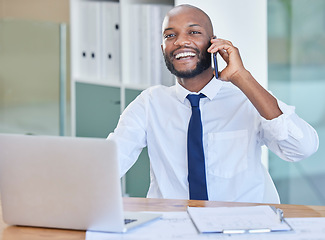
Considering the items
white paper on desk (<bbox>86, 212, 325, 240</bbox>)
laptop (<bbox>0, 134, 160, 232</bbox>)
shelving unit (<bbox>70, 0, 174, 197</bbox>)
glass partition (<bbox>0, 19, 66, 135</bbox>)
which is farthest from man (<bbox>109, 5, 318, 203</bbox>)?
glass partition (<bbox>0, 19, 66, 135</bbox>)

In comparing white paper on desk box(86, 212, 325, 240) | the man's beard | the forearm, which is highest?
the man's beard

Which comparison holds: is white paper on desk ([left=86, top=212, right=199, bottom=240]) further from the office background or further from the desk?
the office background

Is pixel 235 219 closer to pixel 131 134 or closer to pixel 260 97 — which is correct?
pixel 260 97

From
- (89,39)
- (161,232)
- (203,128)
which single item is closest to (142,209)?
(161,232)

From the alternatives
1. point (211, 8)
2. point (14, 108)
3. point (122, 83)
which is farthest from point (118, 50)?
point (14, 108)

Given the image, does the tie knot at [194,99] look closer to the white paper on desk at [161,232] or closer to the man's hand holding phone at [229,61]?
the man's hand holding phone at [229,61]

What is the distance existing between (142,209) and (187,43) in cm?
79

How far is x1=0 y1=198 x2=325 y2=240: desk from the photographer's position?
4.31 ft

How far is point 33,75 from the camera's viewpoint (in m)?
4.08

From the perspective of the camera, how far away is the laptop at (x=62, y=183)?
1.24 m

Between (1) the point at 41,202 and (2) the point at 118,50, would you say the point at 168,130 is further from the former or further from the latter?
(2) the point at 118,50

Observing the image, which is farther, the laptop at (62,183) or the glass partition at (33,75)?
the glass partition at (33,75)

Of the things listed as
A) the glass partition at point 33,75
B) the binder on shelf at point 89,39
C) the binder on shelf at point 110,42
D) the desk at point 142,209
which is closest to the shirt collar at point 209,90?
the desk at point 142,209

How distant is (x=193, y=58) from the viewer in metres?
2.08
